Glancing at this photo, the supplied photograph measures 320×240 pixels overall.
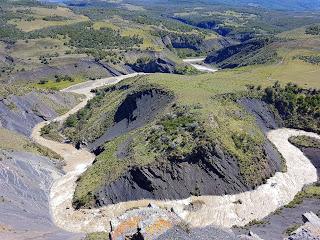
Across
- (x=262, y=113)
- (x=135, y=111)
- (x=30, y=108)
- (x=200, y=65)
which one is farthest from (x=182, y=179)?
(x=200, y=65)

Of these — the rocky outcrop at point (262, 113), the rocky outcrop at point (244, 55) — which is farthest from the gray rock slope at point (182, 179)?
the rocky outcrop at point (244, 55)

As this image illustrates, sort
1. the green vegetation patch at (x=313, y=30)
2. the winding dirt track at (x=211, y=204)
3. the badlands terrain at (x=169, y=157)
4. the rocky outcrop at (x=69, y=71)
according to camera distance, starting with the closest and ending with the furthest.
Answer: the badlands terrain at (x=169, y=157), the winding dirt track at (x=211, y=204), the rocky outcrop at (x=69, y=71), the green vegetation patch at (x=313, y=30)

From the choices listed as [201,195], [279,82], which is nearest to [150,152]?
[201,195]

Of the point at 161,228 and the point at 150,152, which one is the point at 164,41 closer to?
the point at 150,152

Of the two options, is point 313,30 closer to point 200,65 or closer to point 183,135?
point 200,65

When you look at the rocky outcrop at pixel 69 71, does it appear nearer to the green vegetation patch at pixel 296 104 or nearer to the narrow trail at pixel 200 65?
the narrow trail at pixel 200 65
